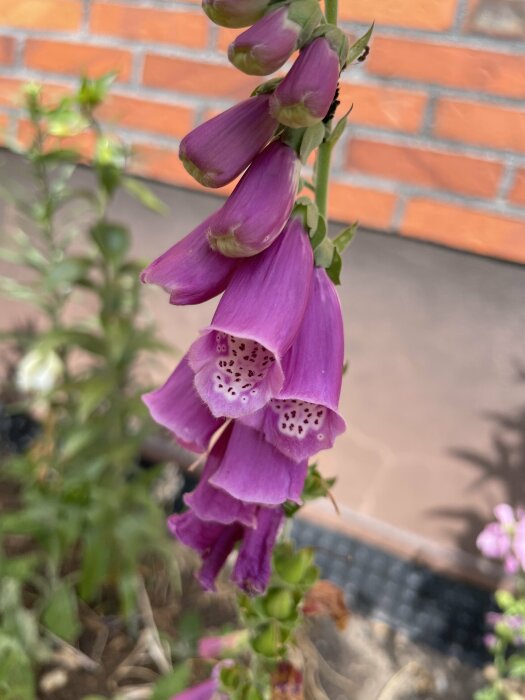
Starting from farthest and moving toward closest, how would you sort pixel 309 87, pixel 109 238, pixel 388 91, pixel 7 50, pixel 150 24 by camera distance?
pixel 7 50
pixel 150 24
pixel 388 91
pixel 109 238
pixel 309 87

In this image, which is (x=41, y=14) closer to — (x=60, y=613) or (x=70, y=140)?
(x=70, y=140)

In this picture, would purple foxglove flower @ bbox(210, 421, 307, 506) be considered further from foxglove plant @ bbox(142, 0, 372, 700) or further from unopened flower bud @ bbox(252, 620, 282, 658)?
unopened flower bud @ bbox(252, 620, 282, 658)

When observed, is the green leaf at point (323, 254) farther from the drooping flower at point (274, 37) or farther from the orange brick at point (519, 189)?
the orange brick at point (519, 189)

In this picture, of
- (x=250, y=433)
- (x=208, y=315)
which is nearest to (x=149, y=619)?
(x=208, y=315)

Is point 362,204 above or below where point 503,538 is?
above

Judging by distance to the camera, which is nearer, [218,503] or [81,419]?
[218,503]

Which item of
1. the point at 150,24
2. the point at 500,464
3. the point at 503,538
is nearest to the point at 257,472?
the point at 503,538
